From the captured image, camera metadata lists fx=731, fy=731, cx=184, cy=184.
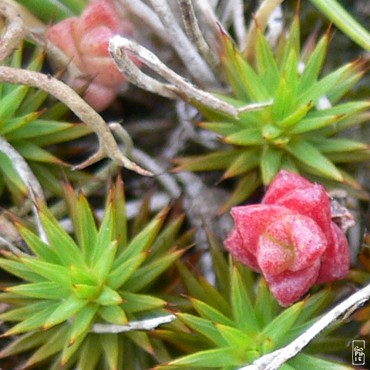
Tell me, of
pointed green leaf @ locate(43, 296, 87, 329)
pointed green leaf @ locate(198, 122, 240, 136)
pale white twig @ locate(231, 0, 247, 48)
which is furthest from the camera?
pale white twig @ locate(231, 0, 247, 48)

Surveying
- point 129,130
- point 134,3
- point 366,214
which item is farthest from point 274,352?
point 134,3

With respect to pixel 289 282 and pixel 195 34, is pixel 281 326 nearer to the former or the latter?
pixel 289 282

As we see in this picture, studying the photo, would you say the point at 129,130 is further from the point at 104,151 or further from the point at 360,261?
the point at 360,261

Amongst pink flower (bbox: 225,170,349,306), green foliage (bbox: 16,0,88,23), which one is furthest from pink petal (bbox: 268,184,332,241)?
green foliage (bbox: 16,0,88,23)

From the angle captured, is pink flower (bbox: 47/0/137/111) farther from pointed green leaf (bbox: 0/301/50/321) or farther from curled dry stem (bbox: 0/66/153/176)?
pointed green leaf (bbox: 0/301/50/321)

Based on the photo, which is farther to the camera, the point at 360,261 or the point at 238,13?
the point at 238,13

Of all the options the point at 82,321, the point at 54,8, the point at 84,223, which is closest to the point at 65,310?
the point at 82,321
